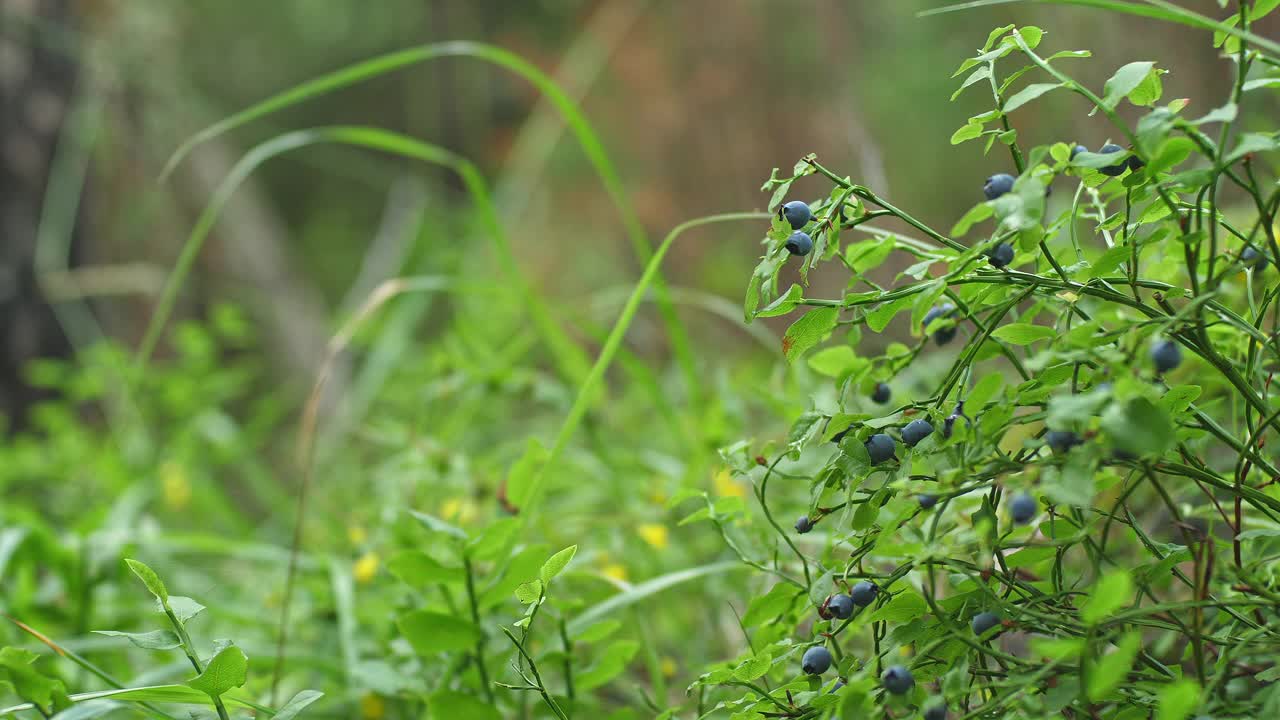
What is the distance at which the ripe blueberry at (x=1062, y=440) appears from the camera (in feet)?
1.31

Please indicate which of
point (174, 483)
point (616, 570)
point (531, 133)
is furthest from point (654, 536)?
point (531, 133)

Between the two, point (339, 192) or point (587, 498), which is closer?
point (587, 498)

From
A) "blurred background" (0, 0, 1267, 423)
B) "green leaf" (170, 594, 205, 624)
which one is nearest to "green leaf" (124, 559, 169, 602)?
"green leaf" (170, 594, 205, 624)

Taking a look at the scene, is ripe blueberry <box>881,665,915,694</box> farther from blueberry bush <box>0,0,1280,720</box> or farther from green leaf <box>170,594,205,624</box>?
green leaf <box>170,594,205,624</box>

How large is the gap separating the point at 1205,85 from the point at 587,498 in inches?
47.6

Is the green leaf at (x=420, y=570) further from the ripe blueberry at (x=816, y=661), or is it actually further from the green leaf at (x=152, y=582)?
the ripe blueberry at (x=816, y=661)

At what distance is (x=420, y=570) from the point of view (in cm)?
65

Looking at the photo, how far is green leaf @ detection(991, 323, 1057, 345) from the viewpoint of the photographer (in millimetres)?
483

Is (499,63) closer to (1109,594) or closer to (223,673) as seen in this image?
(223,673)

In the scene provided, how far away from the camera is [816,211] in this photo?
49cm

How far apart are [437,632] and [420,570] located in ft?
0.14

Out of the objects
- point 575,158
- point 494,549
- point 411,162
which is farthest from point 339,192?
point 494,549

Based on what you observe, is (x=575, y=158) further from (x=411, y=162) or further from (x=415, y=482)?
(x=415, y=482)

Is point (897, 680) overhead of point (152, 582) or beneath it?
beneath
